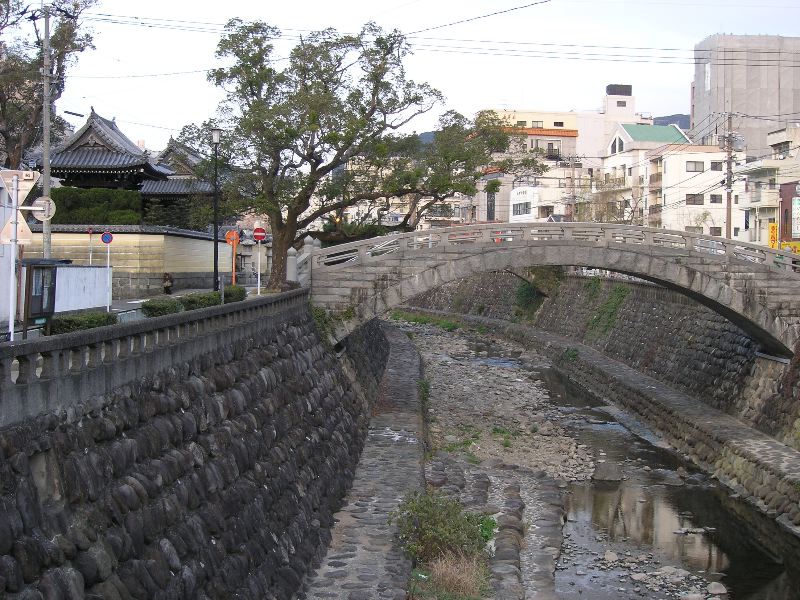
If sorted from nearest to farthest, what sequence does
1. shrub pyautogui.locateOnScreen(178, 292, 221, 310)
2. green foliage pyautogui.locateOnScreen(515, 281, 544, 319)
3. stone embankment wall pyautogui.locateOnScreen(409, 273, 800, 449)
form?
shrub pyautogui.locateOnScreen(178, 292, 221, 310) < stone embankment wall pyautogui.locateOnScreen(409, 273, 800, 449) < green foliage pyautogui.locateOnScreen(515, 281, 544, 319)

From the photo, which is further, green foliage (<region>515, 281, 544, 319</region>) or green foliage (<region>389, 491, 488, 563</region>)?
green foliage (<region>515, 281, 544, 319</region>)

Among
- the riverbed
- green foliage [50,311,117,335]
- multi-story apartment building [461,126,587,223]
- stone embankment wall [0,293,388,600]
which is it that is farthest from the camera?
multi-story apartment building [461,126,587,223]

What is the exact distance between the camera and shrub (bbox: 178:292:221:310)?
15.8 m

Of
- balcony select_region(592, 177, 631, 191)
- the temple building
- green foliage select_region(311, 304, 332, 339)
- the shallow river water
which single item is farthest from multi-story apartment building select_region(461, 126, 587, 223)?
the shallow river water

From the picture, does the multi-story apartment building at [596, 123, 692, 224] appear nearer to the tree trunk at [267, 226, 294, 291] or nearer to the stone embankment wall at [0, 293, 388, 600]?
the tree trunk at [267, 226, 294, 291]

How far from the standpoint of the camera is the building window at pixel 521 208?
75381 mm

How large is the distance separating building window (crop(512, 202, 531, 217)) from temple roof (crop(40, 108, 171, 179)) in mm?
46332

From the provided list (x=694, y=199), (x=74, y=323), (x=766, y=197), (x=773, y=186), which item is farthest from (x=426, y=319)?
(x=74, y=323)

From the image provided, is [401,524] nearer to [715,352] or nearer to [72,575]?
[72,575]

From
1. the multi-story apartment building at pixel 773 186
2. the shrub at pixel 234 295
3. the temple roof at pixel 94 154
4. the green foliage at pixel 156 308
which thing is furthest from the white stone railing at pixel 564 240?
the multi-story apartment building at pixel 773 186

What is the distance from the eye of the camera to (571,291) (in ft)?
158

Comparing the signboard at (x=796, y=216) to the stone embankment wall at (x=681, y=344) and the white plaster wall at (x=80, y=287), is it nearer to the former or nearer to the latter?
the stone embankment wall at (x=681, y=344)

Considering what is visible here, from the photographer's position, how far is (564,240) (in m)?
24.3

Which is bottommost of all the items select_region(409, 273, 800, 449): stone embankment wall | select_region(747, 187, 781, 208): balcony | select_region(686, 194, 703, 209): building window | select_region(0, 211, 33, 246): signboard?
select_region(409, 273, 800, 449): stone embankment wall
